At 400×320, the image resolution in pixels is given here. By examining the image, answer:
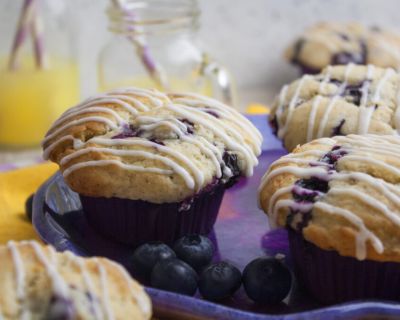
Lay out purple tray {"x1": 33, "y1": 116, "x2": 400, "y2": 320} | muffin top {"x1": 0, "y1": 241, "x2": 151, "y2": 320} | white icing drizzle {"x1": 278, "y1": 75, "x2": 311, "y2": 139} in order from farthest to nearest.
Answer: white icing drizzle {"x1": 278, "y1": 75, "x2": 311, "y2": 139}, purple tray {"x1": 33, "y1": 116, "x2": 400, "y2": 320}, muffin top {"x1": 0, "y1": 241, "x2": 151, "y2": 320}

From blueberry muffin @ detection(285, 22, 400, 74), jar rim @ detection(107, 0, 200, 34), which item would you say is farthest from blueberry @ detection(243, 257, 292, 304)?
blueberry muffin @ detection(285, 22, 400, 74)

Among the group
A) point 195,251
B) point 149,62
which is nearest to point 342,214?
point 195,251

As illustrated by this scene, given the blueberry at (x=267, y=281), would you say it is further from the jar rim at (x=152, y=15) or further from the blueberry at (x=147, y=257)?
the jar rim at (x=152, y=15)

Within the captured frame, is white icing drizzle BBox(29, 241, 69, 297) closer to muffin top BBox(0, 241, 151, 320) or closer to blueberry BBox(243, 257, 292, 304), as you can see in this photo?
muffin top BBox(0, 241, 151, 320)

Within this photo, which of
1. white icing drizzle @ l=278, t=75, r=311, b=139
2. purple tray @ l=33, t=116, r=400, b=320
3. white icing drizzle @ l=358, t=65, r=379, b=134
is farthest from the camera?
white icing drizzle @ l=278, t=75, r=311, b=139

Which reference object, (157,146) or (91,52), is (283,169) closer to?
(157,146)

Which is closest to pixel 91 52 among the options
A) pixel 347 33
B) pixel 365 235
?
pixel 347 33

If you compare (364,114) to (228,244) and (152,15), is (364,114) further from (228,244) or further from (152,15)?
(152,15)

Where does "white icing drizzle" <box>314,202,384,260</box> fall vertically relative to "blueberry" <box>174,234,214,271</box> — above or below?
above
